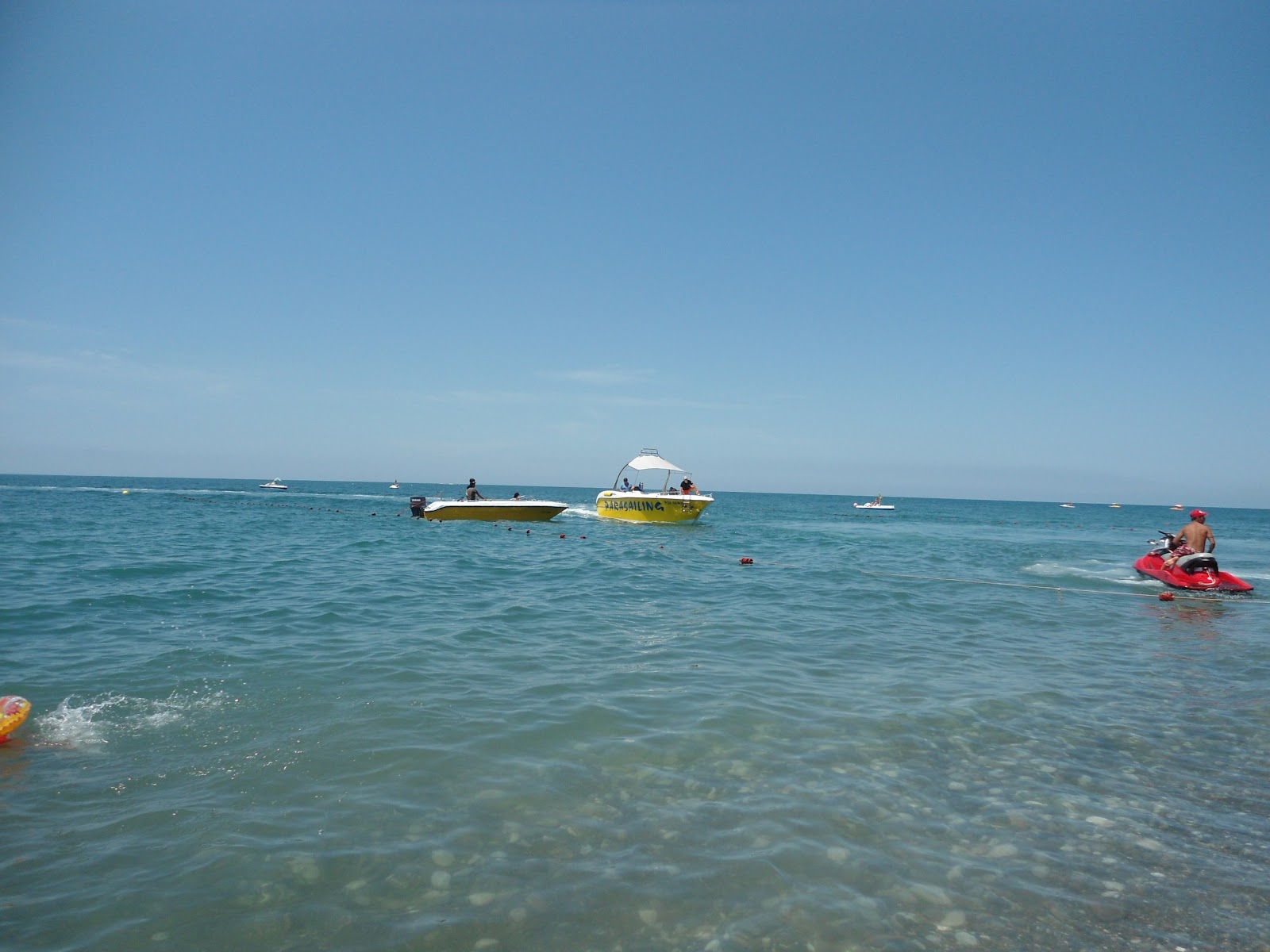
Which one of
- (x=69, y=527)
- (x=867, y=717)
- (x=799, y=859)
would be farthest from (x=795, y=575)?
(x=69, y=527)

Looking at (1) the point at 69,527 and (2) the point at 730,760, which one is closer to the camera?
(2) the point at 730,760

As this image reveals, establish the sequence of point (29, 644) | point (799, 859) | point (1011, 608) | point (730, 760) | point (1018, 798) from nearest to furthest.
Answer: point (799, 859), point (1018, 798), point (730, 760), point (29, 644), point (1011, 608)

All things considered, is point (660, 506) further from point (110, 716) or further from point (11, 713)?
point (11, 713)

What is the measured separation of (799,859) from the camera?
476cm

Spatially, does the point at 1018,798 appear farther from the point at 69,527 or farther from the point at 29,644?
the point at 69,527

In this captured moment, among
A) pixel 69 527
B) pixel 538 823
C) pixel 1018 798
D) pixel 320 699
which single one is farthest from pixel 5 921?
pixel 69 527

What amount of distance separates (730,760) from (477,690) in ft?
10.9

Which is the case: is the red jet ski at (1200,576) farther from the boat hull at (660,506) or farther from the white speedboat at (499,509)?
the white speedboat at (499,509)

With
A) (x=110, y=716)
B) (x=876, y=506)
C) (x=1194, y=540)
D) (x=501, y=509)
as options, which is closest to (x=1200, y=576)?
(x=1194, y=540)

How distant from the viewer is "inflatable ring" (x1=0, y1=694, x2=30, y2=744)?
6.60 m

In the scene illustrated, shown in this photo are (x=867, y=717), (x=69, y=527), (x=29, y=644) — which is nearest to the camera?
(x=867, y=717)

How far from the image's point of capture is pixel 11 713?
6.72m

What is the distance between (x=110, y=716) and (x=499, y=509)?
104 ft

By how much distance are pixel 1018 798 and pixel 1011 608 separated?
11.4 metres
